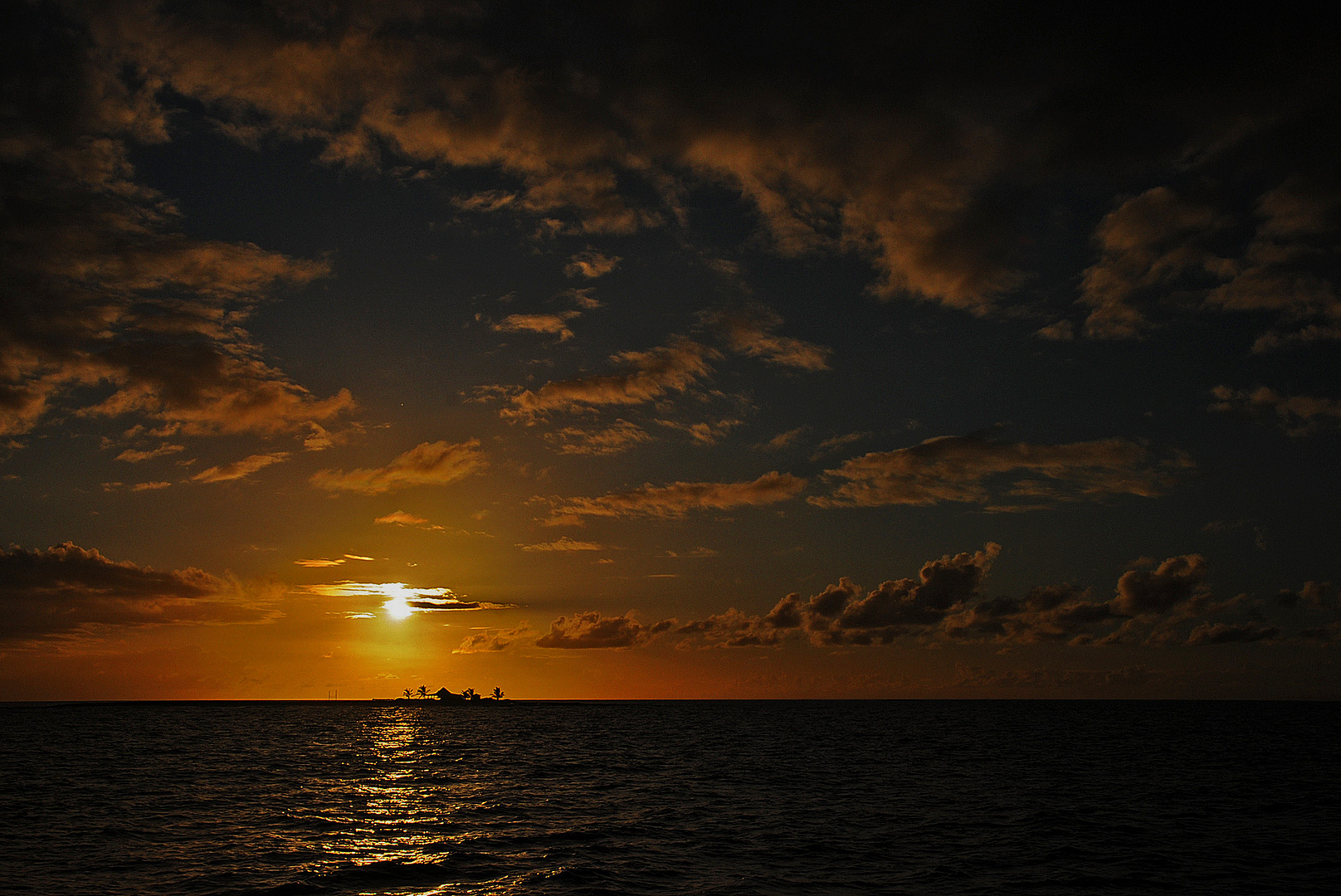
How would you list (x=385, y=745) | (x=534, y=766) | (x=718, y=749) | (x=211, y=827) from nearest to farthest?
(x=211, y=827) < (x=534, y=766) < (x=718, y=749) < (x=385, y=745)

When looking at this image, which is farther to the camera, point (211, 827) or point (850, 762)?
point (850, 762)

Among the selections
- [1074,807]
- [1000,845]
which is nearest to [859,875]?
[1000,845]

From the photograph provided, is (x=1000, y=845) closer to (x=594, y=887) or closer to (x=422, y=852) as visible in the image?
(x=594, y=887)

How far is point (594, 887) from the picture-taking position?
30.5 m

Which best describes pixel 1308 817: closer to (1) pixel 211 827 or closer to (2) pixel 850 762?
(2) pixel 850 762

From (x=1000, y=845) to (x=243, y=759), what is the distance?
78.8 m

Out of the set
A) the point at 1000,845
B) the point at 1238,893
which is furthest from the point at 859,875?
the point at 1238,893

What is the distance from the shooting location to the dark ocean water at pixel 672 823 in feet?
105

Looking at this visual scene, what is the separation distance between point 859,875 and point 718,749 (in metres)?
73.6

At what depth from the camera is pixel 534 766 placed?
79.2 meters

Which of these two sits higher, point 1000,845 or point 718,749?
point 1000,845

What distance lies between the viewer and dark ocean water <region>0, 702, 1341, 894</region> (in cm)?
3203

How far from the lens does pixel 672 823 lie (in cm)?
4450

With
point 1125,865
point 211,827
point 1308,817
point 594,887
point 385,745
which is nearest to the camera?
point 594,887
